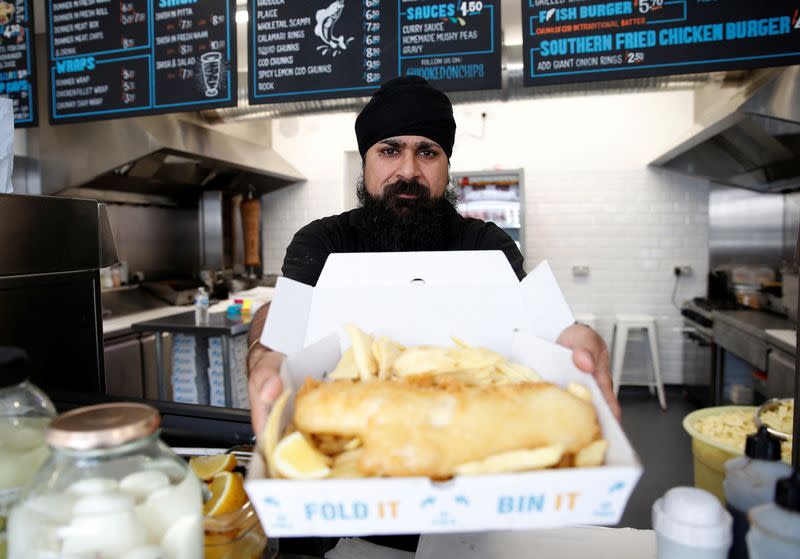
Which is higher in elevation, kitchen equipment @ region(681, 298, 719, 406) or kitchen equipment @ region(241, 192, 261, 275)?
kitchen equipment @ region(241, 192, 261, 275)

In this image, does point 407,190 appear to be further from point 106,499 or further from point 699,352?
point 699,352

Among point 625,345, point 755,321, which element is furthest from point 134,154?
point 625,345

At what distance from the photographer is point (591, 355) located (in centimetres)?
69

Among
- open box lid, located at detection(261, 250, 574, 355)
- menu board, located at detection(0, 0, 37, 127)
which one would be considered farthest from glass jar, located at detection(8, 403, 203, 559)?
menu board, located at detection(0, 0, 37, 127)

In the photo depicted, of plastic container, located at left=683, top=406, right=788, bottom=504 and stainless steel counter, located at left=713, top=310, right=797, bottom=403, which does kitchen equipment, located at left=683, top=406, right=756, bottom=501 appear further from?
stainless steel counter, located at left=713, top=310, right=797, bottom=403

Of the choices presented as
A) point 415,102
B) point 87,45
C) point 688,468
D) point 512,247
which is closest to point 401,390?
point 512,247

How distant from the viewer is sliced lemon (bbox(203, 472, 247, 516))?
687mm

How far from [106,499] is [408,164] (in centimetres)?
155

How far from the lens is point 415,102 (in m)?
1.78

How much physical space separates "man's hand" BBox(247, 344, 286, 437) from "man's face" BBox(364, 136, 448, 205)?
1181 mm

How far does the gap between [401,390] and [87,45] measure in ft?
10.6

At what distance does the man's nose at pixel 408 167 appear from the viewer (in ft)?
6.09

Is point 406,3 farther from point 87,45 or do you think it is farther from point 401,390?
point 401,390

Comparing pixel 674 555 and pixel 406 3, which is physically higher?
pixel 406 3
